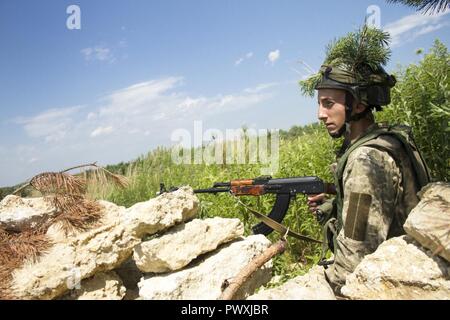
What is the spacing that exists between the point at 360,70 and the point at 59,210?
11.5ft

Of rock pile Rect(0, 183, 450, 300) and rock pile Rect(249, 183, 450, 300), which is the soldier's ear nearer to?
rock pile Rect(249, 183, 450, 300)

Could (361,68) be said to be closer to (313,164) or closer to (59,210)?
(313,164)

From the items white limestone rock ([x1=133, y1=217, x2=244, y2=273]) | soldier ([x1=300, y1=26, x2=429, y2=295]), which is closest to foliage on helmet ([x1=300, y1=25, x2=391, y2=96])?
soldier ([x1=300, y1=26, x2=429, y2=295])

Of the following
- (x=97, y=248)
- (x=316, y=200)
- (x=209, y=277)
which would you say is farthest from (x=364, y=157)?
(x=97, y=248)

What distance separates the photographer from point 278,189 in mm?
4219

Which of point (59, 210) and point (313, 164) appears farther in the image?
point (313, 164)

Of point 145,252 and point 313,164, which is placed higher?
point 313,164

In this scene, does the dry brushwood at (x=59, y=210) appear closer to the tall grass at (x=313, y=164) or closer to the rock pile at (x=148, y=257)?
the rock pile at (x=148, y=257)

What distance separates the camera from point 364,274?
82.4 inches

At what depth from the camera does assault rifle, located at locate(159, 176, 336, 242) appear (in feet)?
13.0

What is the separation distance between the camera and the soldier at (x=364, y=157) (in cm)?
262

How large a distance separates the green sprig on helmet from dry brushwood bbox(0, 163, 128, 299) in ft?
9.18

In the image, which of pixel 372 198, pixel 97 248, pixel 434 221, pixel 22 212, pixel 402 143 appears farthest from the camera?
pixel 22 212
